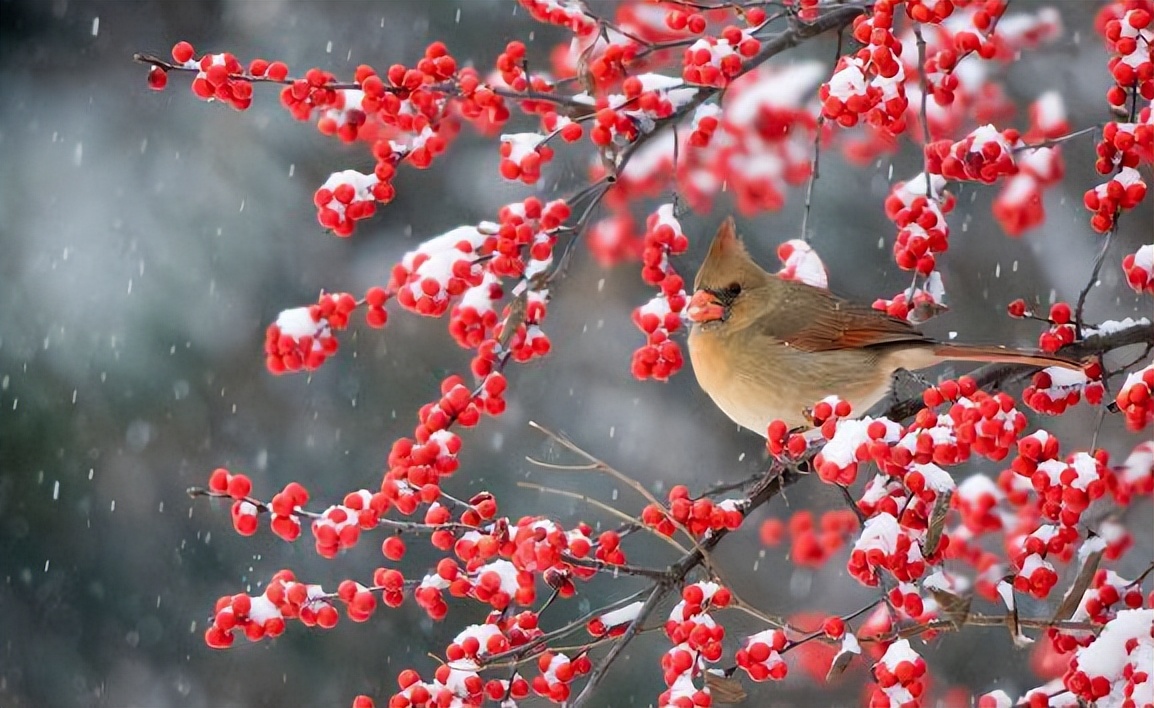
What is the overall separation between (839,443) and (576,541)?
316 mm

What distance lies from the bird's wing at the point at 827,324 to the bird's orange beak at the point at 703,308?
15cm

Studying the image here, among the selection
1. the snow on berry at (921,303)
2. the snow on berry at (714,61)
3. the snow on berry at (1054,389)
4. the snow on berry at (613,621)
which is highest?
the snow on berry at (714,61)

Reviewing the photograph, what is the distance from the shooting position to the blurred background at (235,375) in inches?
154

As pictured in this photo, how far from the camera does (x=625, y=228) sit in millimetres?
2895

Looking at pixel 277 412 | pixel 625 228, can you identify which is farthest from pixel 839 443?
pixel 277 412

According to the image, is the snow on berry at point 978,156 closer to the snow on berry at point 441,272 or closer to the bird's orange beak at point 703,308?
the bird's orange beak at point 703,308

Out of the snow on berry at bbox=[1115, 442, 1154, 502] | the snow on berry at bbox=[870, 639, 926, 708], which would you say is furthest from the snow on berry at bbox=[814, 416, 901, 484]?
the snow on berry at bbox=[1115, 442, 1154, 502]

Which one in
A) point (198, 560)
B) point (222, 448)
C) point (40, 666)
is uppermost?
point (222, 448)

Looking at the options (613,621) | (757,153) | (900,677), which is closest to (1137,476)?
(900,677)

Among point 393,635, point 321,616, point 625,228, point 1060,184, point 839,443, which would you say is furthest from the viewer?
point 393,635

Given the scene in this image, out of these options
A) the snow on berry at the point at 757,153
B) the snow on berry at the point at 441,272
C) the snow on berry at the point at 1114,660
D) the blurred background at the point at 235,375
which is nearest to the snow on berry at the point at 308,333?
the snow on berry at the point at 441,272

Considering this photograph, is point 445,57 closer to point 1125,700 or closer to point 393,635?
point 1125,700

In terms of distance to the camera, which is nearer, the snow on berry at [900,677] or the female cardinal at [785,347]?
the snow on berry at [900,677]

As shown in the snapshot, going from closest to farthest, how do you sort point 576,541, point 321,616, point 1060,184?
point 576,541 < point 321,616 < point 1060,184
